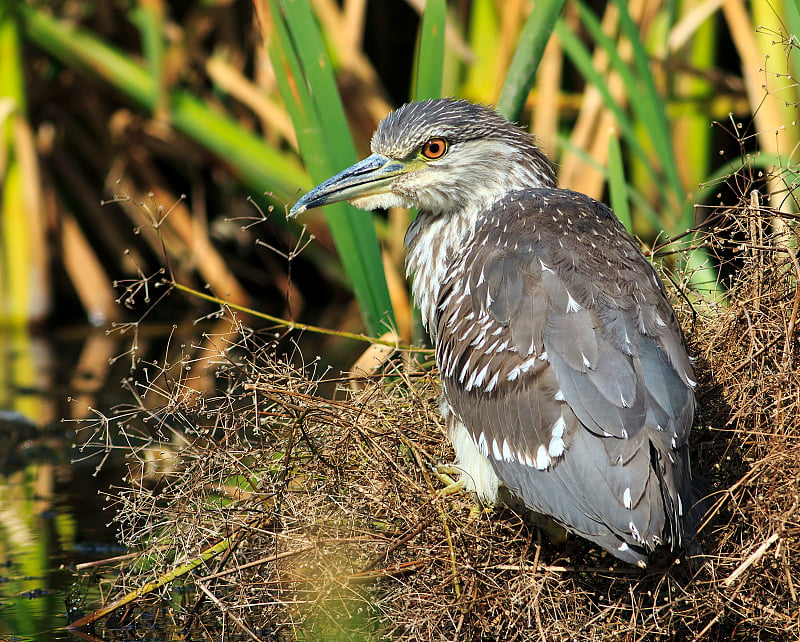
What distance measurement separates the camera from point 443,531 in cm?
273

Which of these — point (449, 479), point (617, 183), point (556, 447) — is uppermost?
point (617, 183)

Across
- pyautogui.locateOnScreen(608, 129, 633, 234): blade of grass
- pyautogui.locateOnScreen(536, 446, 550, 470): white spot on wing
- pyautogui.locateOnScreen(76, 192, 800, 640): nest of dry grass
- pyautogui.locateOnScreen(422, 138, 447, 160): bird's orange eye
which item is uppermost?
pyautogui.locateOnScreen(422, 138, 447, 160): bird's orange eye

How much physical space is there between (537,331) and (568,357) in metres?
0.13

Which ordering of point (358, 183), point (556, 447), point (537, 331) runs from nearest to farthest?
point (556, 447) < point (537, 331) < point (358, 183)

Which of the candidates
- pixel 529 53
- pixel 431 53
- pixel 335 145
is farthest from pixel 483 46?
pixel 335 145

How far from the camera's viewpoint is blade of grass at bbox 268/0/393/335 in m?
3.47

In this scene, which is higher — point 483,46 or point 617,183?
point 617,183

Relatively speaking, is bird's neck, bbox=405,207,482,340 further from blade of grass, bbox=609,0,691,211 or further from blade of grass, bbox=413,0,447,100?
blade of grass, bbox=609,0,691,211

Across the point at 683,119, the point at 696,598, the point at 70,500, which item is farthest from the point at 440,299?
the point at 683,119

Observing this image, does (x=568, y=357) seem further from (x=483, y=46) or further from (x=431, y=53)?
(x=483, y=46)

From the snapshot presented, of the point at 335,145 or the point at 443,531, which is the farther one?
the point at 335,145

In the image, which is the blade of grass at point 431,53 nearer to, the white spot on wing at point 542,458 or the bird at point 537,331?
the bird at point 537,331

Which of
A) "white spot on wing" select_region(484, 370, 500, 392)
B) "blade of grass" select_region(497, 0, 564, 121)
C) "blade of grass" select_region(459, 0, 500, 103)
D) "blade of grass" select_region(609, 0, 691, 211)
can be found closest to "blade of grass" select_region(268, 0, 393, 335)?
"blade of grass" select_region(497, 0, 564, 121)

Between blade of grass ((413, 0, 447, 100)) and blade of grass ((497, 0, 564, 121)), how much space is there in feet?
0.91
